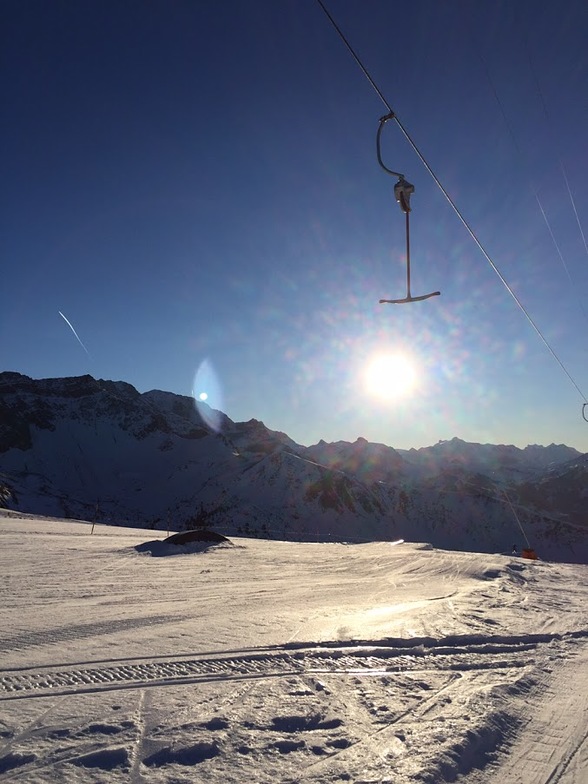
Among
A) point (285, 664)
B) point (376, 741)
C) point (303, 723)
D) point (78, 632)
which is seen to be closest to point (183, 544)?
point (78, 632)

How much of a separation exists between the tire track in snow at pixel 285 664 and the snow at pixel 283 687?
0.08 ft

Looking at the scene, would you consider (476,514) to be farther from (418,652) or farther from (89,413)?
(418,652)

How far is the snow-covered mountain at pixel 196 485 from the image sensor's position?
406 feet

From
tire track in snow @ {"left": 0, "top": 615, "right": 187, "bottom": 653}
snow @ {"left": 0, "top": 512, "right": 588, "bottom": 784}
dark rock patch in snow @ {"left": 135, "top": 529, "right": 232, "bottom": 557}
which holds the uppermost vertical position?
snow @ {"left": 0, "top": 512, "right": 588, "bottom": 784}

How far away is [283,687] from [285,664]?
0.56 metres

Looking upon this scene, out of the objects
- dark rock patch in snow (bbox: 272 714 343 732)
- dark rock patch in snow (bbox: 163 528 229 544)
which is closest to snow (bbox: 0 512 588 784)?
dark rock patch in snow (bbox: 272 714 343 732)

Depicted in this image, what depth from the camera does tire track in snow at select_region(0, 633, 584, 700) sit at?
4164mm

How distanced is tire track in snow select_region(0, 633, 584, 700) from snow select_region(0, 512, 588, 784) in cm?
2

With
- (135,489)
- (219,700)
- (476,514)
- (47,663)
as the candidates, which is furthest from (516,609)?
(476,514)

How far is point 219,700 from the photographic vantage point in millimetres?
4016

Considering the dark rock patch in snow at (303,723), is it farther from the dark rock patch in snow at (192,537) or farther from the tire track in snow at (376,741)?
the dark rock patch in snow at (192,537)

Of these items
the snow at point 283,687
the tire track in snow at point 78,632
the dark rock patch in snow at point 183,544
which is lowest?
the dark rock patch in snow at point 183,544

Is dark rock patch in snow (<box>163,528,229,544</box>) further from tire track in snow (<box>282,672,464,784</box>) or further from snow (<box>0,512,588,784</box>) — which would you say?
tire track in snow (<box>282,672,464,784</box>)

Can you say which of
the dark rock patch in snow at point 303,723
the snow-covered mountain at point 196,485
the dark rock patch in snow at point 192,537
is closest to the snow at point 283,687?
the dark rock patch in snow at point 303,723
